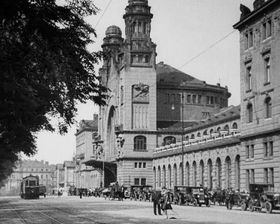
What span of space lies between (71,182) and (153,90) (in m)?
81.8

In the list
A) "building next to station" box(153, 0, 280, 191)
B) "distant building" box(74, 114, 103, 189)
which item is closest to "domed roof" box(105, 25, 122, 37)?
"distant building" box(74, 114, 103, 189)

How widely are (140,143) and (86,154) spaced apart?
45.4 metres

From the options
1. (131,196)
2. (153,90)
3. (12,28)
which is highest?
(153,90)

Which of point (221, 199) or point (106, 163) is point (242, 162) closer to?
point (221, 199)

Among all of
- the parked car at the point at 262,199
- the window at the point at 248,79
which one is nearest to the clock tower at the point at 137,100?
the window at the point at 248,79

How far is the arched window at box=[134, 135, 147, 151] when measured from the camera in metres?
87.8

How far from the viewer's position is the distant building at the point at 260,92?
44531mm

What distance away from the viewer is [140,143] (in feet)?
289

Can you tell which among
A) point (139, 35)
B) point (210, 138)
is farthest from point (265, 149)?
point (139, 35)

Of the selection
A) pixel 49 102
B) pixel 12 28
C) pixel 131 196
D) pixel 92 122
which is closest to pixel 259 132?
pixel 131 196

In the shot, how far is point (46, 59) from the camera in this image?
1389cm

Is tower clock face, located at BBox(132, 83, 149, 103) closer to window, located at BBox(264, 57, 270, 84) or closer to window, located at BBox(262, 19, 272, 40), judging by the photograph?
window, located at BBox(262, 19, 272, 40)

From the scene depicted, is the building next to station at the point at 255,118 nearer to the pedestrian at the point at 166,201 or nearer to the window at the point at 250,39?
the window at the point at 250,39

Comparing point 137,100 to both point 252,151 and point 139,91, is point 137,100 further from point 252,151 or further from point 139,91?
point 252,151
